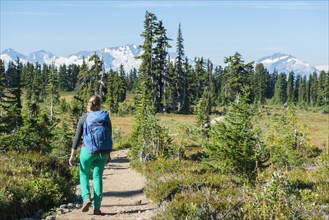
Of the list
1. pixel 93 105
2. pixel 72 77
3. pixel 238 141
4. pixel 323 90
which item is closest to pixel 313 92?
pixel 323 90

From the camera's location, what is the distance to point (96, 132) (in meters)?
6.98

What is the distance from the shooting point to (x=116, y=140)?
34781 mm

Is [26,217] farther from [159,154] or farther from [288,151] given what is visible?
[288,151]

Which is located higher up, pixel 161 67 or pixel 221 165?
pixel 161 67

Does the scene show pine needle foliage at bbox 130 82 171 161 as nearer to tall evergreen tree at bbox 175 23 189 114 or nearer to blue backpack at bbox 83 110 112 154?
blue backpack at bbox 83 110 112 154

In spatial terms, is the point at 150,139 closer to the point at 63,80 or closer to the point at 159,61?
the point at 159,61

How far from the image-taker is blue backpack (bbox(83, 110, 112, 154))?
6.96m

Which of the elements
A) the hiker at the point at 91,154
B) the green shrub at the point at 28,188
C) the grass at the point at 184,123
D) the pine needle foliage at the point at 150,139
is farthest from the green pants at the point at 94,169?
the grass at the point at 184,123

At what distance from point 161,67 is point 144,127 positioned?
1757 inches

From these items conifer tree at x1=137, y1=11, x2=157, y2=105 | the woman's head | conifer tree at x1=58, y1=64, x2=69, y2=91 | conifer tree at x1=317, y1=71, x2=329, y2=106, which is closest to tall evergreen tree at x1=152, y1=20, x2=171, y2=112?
conifer tree at x1=137, y1=11, x2=157, y2=105

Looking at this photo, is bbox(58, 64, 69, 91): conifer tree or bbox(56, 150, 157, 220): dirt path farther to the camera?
bbox(58, 64, 69, 91): conifer tree

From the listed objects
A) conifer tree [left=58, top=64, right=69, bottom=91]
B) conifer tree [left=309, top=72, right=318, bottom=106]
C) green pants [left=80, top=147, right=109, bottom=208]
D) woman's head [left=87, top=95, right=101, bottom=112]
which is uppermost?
conifer tree [left=58, top=64, right=69, bottom=91]

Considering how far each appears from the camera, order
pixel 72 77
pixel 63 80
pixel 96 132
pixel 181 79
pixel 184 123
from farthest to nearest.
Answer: pixel 72 77 < pixel 63 80 < pixel 181 79 < pixel 184 123 < pixel 96 132

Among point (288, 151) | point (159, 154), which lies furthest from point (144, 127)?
point (288, 151)
